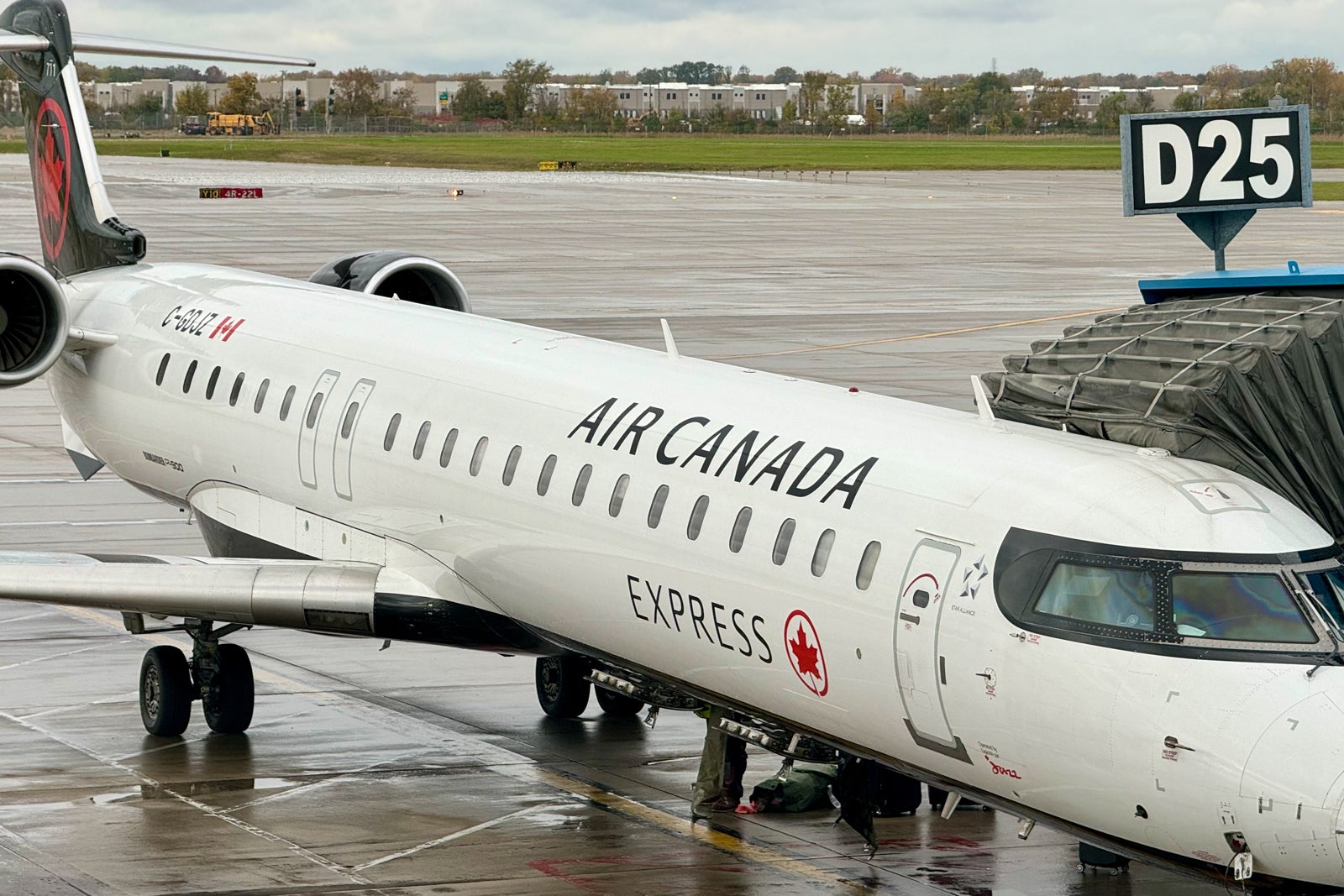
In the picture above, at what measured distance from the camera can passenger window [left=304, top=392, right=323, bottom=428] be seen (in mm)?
16547

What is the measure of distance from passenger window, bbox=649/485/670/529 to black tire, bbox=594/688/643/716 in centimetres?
434

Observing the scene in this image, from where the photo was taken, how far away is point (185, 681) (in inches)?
630

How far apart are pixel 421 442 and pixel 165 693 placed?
3.05 metres

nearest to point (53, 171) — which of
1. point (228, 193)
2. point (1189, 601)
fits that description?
point (1189, 601)

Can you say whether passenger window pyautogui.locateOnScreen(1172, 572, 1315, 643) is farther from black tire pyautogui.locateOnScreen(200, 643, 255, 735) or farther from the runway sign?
the runway sign

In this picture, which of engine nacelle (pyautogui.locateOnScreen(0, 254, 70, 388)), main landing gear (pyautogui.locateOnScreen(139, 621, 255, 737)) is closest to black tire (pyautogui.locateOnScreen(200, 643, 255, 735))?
main landing gear (pyautogui.locateOnScreen(139, 621, 255, 737))

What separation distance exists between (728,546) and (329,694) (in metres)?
6.58

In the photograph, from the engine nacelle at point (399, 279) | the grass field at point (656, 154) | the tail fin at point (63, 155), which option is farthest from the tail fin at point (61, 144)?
the grass field at point (656, 154)

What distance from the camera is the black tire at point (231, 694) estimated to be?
52.6 ft

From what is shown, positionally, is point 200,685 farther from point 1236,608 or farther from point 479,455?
point 1236,608

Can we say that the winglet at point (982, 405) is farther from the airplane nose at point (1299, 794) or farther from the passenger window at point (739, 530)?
the airplane nose at point (1299, 794)

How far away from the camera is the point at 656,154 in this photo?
531ft

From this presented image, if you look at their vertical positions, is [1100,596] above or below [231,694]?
above

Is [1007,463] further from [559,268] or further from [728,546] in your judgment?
[559,268]
